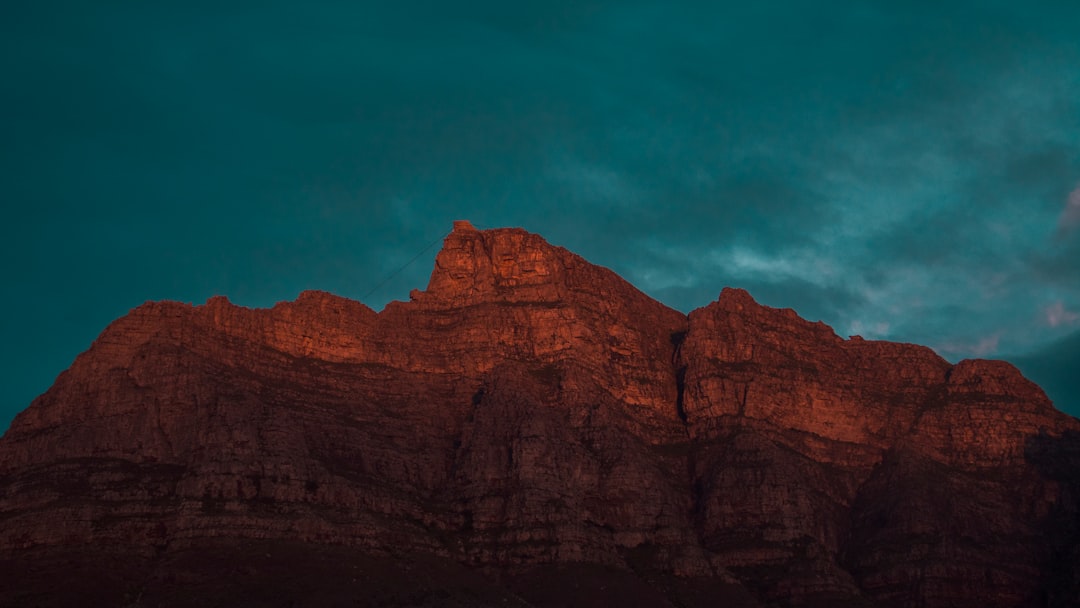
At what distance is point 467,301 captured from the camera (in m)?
192

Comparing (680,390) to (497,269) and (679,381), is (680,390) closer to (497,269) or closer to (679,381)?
(679,381)

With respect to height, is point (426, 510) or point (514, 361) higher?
point (514, 361)

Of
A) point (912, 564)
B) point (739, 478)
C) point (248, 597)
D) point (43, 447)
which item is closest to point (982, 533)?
point (912, 564)

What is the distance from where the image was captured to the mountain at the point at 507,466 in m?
140

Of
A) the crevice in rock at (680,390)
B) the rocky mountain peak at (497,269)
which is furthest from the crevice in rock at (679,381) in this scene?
the rocky mountain peak at (497,269)

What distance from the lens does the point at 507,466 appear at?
6442 inches

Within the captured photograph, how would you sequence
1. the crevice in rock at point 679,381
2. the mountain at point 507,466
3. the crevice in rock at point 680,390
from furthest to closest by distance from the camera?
the crevice in rock at point 679,381 → the crevice in rock at point 680,390 → the mountain at point 507,466

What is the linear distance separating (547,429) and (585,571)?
1980cm

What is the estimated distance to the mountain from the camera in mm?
139875

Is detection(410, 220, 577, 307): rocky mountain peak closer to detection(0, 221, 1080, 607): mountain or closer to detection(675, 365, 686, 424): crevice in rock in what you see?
detection(0, 221, 1080, 607): mountain

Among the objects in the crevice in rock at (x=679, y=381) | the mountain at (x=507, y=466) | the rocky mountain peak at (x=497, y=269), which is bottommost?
the mountain at (x=507, y=466)

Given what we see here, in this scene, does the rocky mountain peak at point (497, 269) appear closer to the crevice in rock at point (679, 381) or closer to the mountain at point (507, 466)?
the mountain at point (507, 466)

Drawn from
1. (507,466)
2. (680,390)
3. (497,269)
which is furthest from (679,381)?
(507,466)

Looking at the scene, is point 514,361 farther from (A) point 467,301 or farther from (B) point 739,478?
(B) point 739,478
